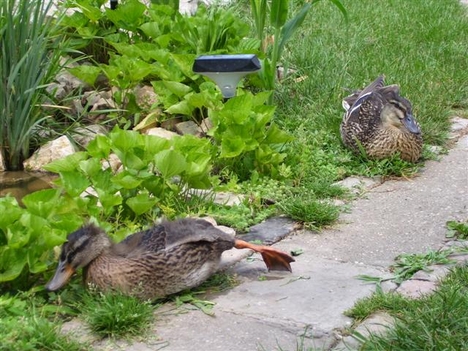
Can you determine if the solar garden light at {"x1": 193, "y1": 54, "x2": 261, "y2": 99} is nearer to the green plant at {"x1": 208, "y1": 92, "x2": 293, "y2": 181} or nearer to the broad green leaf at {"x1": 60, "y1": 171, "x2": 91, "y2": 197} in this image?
the green plant at {"x1": 208, "y1": 92, "x2": 293, "y2": 181}

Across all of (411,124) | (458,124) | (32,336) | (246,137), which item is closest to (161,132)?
(246,137)

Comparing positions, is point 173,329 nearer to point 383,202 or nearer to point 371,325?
point 371,325

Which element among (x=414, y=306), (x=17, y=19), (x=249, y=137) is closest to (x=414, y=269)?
(x=414, y=306)

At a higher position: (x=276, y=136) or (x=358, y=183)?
(x=276, y=136)

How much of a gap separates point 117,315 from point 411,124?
3.37 m

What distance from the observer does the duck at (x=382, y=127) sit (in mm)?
6895

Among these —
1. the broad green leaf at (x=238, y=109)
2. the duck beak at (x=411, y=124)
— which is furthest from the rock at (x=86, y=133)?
the duck beak at (x=411, y=124)

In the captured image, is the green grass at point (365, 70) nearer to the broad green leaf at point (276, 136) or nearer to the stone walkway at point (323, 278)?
the broad green leaf at point (276, 136)

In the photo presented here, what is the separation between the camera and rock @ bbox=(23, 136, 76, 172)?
7.15 metres

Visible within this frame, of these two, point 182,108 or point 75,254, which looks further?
point 182,108

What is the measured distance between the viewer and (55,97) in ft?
25.9

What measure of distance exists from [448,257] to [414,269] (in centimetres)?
29

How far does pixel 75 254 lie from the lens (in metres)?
4.63

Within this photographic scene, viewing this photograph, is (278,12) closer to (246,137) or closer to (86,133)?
(246,137)
